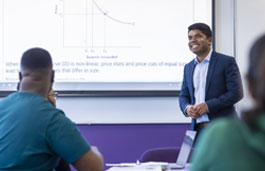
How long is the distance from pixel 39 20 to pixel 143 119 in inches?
55.8

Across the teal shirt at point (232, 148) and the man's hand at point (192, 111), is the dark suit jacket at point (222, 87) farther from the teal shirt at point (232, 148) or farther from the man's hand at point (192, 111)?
the teal shirt at point (232, 148)

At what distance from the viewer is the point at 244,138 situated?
2.72 feet

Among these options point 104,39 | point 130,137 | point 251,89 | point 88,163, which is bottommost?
point 130,137

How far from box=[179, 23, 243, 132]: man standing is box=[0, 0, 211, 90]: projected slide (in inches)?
19.6

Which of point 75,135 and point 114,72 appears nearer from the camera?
point 75,135

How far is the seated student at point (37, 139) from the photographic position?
67.8 inches

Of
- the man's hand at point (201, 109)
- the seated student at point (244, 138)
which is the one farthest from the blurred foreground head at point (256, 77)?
the man's hand at point (201, 109)

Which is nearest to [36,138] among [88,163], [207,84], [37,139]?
[37,139]

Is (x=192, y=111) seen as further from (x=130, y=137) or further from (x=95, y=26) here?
(x=95, y=26)

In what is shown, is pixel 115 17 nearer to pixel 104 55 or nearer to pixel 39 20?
pixel 104 55

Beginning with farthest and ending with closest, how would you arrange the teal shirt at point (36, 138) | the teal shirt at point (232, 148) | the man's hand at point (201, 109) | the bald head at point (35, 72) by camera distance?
the man's hand at point (201, 109) < the bald head at point (35, 72) < the teal shirt at point (36, 138) < the teal shirt at point (232, 148)

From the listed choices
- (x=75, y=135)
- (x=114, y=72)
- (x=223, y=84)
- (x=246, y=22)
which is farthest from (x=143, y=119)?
(x=75, y=135)

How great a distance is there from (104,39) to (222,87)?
1.29 meters

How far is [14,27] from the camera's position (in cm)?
390
